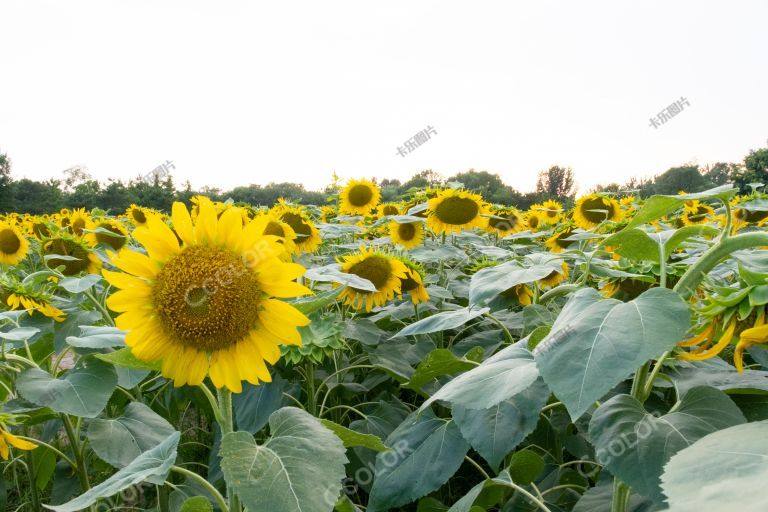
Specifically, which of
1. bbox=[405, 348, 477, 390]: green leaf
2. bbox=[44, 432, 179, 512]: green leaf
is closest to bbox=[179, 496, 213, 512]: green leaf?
bbox=[44, 432, 179, 512]: green leaf

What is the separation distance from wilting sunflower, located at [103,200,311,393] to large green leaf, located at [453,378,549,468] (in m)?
0.60

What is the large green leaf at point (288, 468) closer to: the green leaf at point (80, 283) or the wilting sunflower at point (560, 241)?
the green leaf at point (80, 283)

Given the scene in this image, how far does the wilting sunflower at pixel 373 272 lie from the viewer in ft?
9.42

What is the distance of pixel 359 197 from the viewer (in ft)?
18.8

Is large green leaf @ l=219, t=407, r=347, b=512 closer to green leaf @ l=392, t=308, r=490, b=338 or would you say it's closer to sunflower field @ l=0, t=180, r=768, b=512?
sunflower field @ l=0, t=180, r=768, b=512

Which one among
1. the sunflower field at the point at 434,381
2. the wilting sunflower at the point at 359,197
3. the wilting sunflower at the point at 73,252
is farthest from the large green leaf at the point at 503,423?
the wilting sunflower at the point at 359,197

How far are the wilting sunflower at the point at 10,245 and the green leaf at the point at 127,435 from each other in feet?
12.1

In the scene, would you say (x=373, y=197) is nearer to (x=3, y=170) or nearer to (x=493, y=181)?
(x=493, y=181)

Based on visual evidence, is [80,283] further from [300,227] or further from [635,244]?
[635,244]

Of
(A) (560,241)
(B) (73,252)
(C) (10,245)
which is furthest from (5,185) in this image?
(A) (560,241)

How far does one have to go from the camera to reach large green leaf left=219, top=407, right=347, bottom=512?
103 centimetres

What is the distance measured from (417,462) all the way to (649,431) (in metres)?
0.74

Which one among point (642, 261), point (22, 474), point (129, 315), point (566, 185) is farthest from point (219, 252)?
point (566, 185)

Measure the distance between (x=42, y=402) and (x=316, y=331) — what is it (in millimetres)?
900
